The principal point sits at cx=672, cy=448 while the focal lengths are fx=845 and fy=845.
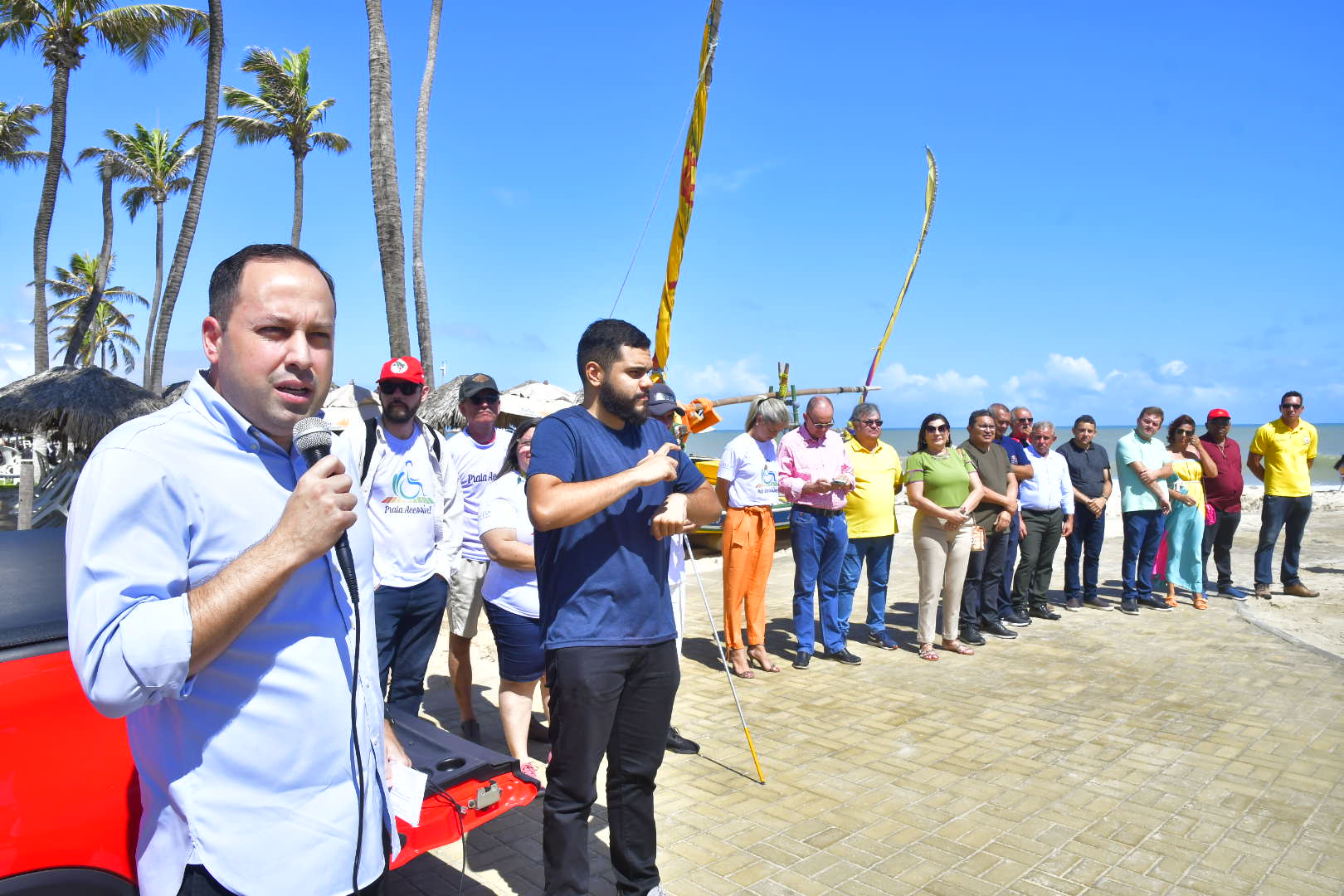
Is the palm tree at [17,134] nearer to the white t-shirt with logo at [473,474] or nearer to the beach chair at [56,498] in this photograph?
the beach chair at [56,498]

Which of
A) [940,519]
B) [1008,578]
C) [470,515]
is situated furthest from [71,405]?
[1008,578]

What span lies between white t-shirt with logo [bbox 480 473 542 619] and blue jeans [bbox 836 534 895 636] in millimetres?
3731

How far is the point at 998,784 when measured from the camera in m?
4.71

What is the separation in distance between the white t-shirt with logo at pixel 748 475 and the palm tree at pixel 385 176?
5.28 meters

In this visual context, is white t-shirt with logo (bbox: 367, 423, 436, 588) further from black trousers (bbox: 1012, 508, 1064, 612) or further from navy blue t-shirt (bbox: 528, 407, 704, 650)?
black trousers (bbox: 1012, 508, 1064, 612)

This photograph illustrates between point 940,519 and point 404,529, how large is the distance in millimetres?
4778

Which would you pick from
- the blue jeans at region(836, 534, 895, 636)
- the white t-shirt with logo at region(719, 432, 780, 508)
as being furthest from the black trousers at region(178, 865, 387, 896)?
the blue jeans at region(836, 534, 895, 636)

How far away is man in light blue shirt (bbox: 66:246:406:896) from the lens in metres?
1.40

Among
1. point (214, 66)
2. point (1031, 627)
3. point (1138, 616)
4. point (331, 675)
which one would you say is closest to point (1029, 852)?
point (331, 675)

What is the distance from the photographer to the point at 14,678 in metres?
2.43

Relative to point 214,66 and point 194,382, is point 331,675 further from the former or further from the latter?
point 214,66

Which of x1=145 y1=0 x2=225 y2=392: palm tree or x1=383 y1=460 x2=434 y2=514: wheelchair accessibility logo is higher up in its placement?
x1=145 y1=0 x2=225 y2=392: palm tree

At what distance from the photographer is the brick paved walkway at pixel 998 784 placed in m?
3.73

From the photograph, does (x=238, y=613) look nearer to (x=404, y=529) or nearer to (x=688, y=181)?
(x=404, y=529)
